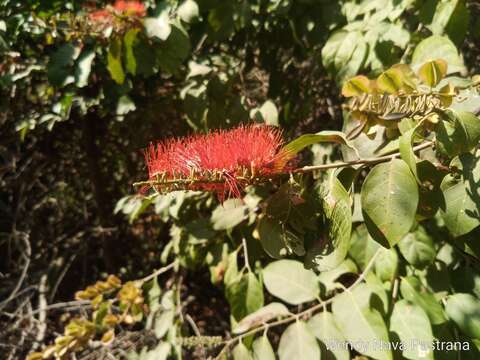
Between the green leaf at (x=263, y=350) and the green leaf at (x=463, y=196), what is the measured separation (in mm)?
498

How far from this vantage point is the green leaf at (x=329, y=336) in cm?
101

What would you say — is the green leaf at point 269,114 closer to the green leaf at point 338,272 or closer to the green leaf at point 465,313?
the green leaf at point 338,272

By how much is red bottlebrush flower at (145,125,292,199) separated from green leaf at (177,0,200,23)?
917mm

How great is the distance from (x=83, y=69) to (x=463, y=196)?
1384mm

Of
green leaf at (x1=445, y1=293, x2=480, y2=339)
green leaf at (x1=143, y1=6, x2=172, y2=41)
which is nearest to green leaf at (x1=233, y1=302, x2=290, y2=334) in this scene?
green leaf at (x1=445, y1=293, x2=480, y2=339)

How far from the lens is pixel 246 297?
4.65ft

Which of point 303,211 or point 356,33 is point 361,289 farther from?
point 356,33

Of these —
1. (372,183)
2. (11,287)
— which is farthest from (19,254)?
(372,183)

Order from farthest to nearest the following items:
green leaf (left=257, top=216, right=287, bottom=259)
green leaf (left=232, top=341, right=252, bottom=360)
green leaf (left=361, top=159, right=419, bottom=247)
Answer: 1. green leaf (left=232, top=341, right=252, bottom=360)
2. green leaf (left=257, top=216, right=287, bottom=259)
3. green leaf (left=361, top=159, right=419, bottom=247)

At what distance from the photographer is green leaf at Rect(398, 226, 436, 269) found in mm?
1160

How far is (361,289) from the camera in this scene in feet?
3.56

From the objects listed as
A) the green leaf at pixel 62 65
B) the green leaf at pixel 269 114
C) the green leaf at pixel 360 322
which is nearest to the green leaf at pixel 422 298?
the green leaf at pixel 360 322

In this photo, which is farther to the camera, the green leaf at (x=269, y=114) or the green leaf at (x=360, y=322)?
the green leaf at (x=269, y=114)

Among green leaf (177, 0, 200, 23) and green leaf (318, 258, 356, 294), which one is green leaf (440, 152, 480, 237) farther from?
green leaf (177, 0, 200, 23)
